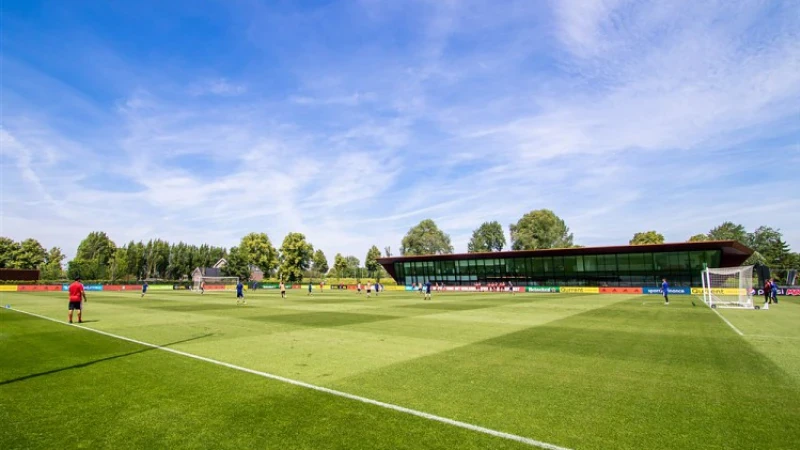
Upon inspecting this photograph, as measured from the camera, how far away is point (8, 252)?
327 feet

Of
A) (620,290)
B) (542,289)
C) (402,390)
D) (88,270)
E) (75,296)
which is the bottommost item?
(542,289)

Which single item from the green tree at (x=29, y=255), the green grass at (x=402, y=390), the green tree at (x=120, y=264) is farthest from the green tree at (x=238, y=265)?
the green grass at (x=402, y=390)

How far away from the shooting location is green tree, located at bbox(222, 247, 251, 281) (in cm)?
11112

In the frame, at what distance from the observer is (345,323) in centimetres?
1895

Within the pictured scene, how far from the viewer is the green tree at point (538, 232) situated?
355ft

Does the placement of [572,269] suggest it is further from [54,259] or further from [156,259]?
[54,259]

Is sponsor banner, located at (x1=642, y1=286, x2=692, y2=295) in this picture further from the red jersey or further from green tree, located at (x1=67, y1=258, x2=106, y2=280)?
green tree, located at (x1=67, y1=258, x2=106, y2=280)

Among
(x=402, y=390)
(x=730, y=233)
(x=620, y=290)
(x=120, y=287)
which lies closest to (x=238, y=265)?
(x=120, y=287)

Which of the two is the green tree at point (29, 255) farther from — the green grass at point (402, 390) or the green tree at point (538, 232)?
the green tree at point (538, 232)

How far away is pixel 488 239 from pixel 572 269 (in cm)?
7264

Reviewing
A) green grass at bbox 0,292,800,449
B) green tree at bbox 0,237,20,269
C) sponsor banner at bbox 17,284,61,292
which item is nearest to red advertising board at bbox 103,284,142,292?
sponsor banner at bbox 17,284,61,292

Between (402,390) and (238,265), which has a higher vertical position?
(238,265)

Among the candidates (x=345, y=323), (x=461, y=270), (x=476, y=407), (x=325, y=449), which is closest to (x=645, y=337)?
(x=476, y=407)

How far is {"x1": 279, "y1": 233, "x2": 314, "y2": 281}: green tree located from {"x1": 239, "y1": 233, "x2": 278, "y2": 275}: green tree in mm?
3099
